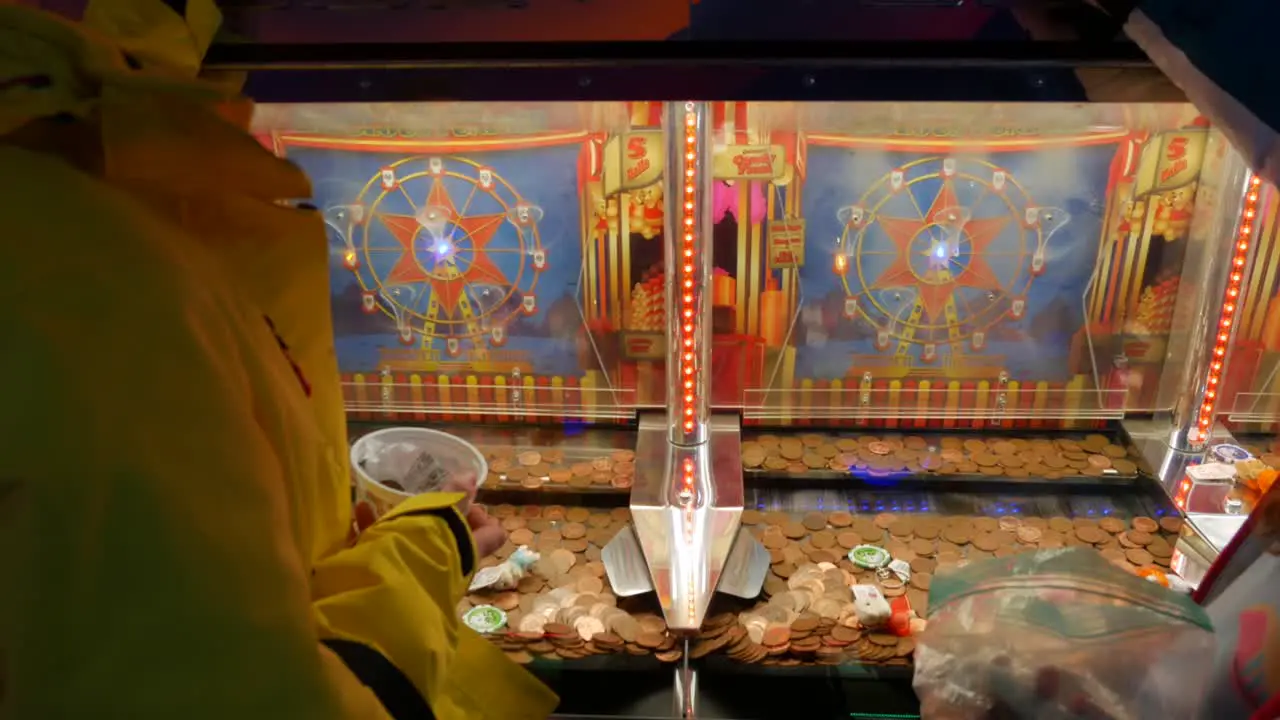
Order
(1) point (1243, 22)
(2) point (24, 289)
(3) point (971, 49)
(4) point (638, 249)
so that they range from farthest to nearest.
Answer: (4) point (638, 249)
(3) point (971, 49)
(1) point (1243, 22)
(2) point (24, 289)

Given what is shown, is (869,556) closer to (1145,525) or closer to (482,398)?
(1145,525)

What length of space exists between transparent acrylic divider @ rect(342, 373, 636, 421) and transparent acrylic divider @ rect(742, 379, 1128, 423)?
370 mm

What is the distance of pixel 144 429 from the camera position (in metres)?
0.75

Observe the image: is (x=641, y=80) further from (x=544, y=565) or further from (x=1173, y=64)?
(x=544, y=565)

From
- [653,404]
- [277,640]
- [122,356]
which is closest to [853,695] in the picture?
[653,404]

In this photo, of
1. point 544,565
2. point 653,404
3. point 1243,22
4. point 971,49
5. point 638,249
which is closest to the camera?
point 1243,22

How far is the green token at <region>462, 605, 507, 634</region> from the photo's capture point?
78.8 inches

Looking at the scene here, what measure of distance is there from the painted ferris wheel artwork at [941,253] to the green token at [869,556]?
1.78ft

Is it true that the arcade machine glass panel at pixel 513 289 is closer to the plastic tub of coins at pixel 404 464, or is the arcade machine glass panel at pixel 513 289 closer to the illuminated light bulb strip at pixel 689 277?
the illuminated light bulb strip at pixel 689 277

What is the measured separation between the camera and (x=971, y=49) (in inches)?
52.9

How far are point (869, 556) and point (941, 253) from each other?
759 millimetres

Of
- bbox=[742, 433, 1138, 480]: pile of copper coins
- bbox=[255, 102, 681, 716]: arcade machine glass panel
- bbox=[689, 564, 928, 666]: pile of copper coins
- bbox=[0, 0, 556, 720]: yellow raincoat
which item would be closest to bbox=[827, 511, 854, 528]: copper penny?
bbox=[742, 433, 1138, 480]: pile of copper coins

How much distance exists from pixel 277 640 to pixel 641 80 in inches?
34.8

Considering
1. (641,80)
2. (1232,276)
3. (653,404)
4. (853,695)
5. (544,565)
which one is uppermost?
(641,80)
